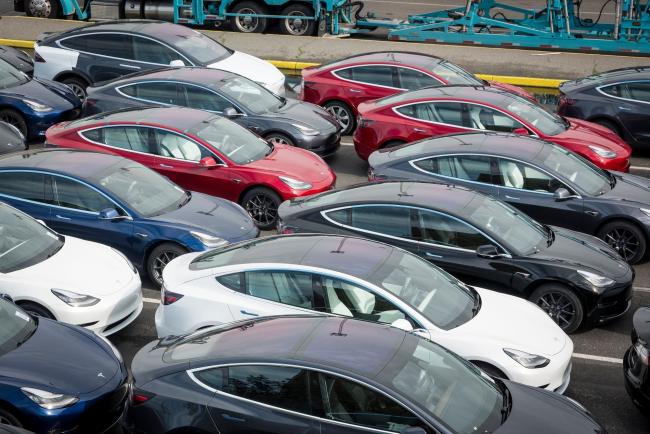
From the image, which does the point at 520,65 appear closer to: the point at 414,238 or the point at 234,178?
the point at 234,178

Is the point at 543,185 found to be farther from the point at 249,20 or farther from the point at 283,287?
the point at 249,20

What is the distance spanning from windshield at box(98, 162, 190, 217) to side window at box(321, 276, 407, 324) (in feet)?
11.3

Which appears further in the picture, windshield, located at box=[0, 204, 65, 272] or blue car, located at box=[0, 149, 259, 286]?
blue car, located at box=[0, 149, 259, 286]

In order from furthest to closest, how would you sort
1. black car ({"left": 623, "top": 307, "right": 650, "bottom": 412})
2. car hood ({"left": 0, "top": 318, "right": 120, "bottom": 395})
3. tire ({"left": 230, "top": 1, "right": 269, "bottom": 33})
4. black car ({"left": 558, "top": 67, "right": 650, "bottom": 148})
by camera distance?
tire ({"left": 230, "top": 1, "right": 269, "bottom": 33}) → black car ({"left": 558, "top": 67, "right": 650, "bottom": 148}) → black car ({"left": 623, "top": 307, "right": 650, "bottom": 412}) → car hood ({"left": 0, "top": 318, "right": 120, "bottom": 395})

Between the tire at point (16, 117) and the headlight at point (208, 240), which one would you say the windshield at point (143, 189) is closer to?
the headlight at point (208, 240)

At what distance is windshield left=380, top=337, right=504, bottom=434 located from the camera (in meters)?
7.19

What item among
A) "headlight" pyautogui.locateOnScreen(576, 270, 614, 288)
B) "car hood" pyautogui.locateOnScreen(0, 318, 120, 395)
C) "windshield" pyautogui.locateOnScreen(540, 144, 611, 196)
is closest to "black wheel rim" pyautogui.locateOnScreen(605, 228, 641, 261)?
"windshield" pyautogui.locateOnScreen(540, 144, 611, 196)

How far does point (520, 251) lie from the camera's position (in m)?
11.2

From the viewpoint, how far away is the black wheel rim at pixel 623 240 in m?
13.2

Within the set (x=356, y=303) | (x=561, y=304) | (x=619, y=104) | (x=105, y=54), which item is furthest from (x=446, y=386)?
(x=105, y=54)

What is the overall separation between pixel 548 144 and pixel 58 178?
6191 millimetres

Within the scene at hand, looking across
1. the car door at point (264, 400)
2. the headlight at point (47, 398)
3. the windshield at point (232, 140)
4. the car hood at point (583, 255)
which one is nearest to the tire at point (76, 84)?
the windshield at point (232, 140)

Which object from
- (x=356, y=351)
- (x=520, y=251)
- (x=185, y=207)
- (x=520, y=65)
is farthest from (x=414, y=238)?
(x=520, y=65)

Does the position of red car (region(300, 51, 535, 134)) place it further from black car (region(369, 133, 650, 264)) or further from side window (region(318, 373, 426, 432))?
side window (region(318, 373, 426, 432))
